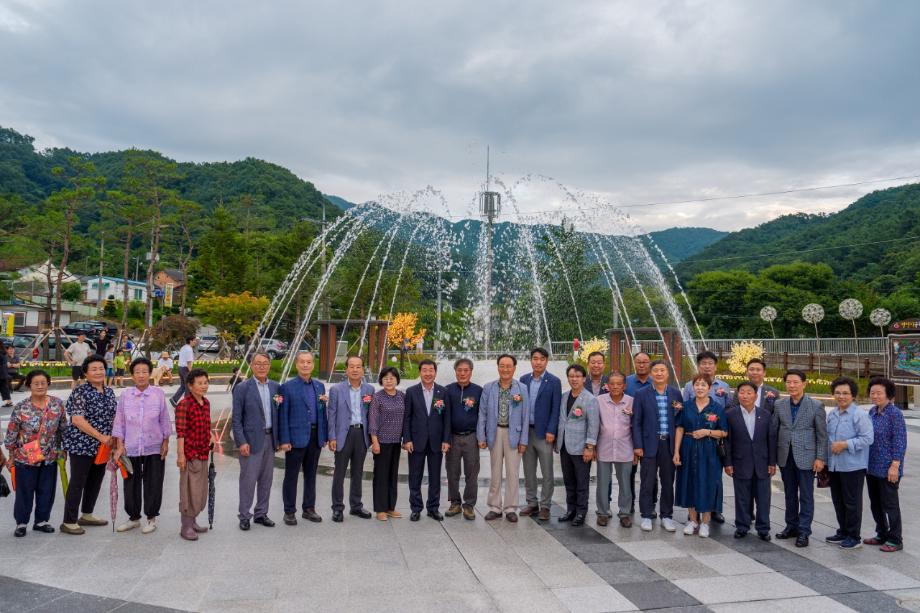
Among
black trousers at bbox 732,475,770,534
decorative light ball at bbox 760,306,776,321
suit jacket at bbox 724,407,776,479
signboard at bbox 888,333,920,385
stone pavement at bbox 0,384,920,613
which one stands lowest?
stone pavement at bbox 0,384,920,613

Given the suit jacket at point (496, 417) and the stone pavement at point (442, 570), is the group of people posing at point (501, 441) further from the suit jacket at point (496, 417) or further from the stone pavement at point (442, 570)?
the stone pavement at point (442, 570)

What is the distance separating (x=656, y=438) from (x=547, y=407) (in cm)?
106

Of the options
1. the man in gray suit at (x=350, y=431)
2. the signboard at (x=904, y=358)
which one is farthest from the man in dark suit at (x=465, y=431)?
the signboard at (x=904, y=358)

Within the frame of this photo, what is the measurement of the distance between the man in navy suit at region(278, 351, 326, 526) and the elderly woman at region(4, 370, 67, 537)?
1.92 metres

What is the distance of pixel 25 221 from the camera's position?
3562 centimetres

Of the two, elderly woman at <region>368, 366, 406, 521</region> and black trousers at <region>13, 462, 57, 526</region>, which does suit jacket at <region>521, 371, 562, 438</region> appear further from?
black trousers at <region>13, 462, 57, 526</region>

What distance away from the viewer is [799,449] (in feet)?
20.1

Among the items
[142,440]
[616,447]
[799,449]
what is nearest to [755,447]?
[799,449]

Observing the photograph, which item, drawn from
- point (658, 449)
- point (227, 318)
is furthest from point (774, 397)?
point (227, 318)

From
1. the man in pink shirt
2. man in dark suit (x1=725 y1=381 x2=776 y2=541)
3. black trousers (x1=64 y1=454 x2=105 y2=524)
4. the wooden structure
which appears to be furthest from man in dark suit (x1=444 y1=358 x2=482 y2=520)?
the wooden structure

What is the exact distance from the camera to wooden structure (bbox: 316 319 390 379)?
19.5 meters

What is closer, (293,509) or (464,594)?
(464,594)

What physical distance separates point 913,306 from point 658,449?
140ft

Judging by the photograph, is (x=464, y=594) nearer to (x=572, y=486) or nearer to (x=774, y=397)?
(x=572, y=486)
